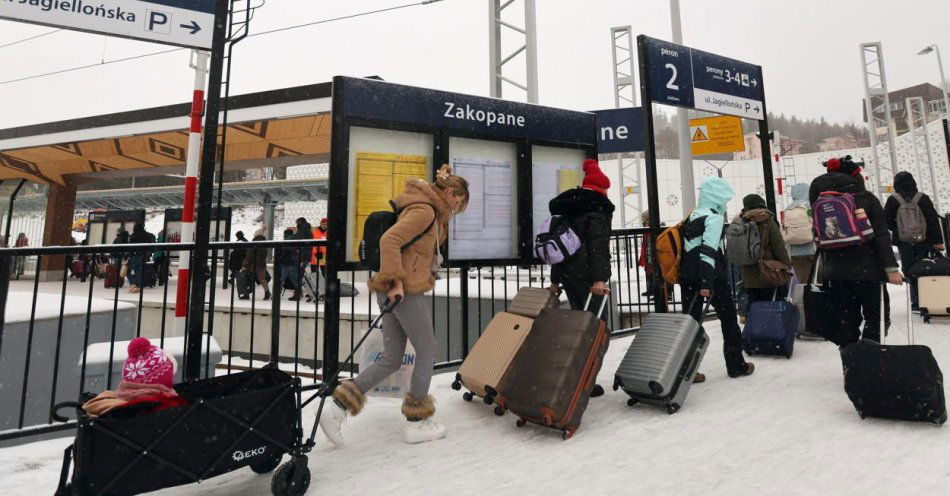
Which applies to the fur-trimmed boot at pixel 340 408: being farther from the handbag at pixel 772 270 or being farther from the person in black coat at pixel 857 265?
the handbag at pixel 772 270

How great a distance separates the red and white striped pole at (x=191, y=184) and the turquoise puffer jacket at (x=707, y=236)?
6002 mm

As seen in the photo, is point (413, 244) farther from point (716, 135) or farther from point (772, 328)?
point (716, 135)

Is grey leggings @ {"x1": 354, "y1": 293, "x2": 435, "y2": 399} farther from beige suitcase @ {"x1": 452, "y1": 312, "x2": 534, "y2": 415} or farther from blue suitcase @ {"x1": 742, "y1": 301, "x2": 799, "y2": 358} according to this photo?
blue suitcase @ {"x1": 742, "y1": 301, "x2": 799, "y2": 358}

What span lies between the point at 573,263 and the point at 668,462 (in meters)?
1.71

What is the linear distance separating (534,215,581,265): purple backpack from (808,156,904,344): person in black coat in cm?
213

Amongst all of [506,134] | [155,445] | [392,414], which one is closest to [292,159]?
[506,134]

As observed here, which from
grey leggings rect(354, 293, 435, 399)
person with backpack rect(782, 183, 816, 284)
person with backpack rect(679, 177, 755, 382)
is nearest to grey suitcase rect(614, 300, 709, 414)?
person with backpack rect(679, 177, 755, 382)

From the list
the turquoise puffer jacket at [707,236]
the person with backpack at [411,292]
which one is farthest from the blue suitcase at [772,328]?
the person with backpack at [411,292]

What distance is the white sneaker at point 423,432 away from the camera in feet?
10.8

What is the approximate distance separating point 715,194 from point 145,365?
4.29 metres

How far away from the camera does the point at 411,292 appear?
3.15 meters

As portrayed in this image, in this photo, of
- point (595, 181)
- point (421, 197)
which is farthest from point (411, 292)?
point (595, 181)

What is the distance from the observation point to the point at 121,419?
208cm

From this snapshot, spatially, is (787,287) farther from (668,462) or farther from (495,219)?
(668,462)
